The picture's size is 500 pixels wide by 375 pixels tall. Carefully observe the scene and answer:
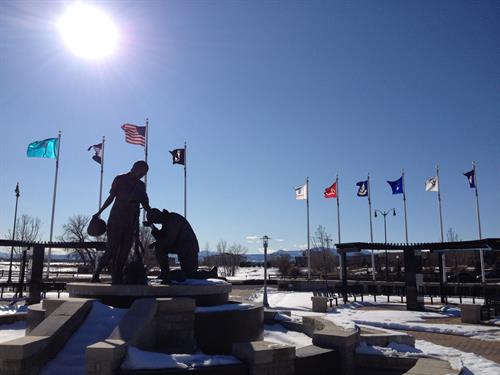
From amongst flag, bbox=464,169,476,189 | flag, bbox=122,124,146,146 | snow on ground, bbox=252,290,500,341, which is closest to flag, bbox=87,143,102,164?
flag, bbox=122,124,146,146

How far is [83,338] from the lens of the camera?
26.7ft

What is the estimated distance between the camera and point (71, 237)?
7481cm

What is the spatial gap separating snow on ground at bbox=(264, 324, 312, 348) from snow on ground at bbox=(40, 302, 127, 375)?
13.4 ft

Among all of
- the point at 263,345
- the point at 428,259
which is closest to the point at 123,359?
the point at 263,345

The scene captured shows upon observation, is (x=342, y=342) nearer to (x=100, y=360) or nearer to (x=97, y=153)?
(x=100, y=360)

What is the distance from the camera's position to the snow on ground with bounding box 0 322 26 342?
1166 cm

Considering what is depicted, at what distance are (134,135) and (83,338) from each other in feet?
57.1

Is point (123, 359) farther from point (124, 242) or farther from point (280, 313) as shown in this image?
point (280, 313)

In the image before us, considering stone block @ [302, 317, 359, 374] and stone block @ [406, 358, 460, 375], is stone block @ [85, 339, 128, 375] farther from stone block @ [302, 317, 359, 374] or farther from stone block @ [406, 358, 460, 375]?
stone block @ [406, 358, 460, 375]

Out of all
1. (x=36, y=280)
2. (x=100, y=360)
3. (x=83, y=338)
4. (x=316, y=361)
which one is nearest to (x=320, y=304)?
(x=316, y=361)

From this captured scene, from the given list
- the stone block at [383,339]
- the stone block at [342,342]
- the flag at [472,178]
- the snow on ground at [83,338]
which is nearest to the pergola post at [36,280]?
the snow on ground at [83,338]

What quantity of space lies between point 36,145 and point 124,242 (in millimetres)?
17955

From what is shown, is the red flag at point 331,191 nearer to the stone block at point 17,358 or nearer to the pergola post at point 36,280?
the pergola post at point 36,280

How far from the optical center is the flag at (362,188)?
3422 centimetres
